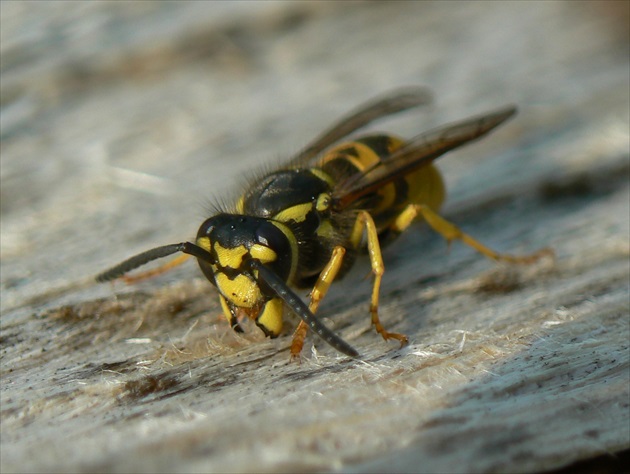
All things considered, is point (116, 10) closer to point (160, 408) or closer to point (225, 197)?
point (225, 197)

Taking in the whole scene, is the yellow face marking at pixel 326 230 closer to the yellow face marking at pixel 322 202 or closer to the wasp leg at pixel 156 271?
the yellow face marking at pixel 322 202

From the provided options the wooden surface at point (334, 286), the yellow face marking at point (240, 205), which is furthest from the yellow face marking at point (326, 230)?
the yellow face marking at point (240, 205)

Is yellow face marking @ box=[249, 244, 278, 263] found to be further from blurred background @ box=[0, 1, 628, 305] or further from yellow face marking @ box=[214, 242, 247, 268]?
blurred background @ box=[0, 1, 628, 305]

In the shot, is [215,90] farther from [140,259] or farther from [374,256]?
[140,259]

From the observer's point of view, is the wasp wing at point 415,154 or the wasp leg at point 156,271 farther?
the wasp wing at point 415,154

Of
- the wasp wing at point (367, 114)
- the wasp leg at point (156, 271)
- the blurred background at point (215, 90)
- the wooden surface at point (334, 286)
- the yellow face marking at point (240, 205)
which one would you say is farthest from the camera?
the wasp wing at point (367, 114)

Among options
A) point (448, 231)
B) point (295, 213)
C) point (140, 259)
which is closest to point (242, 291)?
point (140, 259)

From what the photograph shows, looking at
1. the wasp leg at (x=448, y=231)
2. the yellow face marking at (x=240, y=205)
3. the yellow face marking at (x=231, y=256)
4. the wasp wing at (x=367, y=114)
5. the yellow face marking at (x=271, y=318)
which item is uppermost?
the wasp wing at (x=367, y=114)
